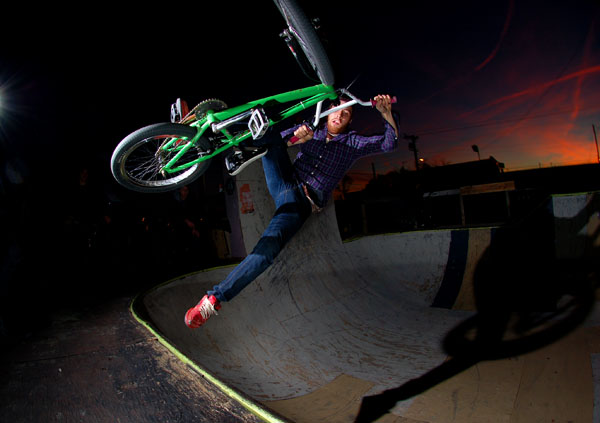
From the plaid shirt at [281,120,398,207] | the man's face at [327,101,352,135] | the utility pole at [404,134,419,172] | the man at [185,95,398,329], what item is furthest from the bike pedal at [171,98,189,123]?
the utility pole at [404,134,419,172]

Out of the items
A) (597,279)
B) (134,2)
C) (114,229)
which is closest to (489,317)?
(597,279)

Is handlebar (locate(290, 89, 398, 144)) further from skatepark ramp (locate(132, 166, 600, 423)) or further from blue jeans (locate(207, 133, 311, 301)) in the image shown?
skatepark ramp (locate(132, 166, 600, 423))

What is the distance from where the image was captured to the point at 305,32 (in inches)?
80.0

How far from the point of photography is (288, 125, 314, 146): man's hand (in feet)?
9.78

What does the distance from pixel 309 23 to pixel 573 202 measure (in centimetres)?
628

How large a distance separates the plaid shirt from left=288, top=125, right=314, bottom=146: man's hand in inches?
5.8

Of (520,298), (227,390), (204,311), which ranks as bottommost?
(520,298)

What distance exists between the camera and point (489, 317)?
4473 mm

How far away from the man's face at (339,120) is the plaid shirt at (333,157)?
0.11 metres

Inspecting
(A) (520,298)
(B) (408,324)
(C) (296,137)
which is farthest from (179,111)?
(A) (520,298)

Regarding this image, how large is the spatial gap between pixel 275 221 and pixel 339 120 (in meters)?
1.36

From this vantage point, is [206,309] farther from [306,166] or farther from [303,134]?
[303,134]

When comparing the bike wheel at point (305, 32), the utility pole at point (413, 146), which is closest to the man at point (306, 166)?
the bike wheel at point (305, 32)

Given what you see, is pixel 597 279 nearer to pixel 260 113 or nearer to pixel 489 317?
pixel 489 317
